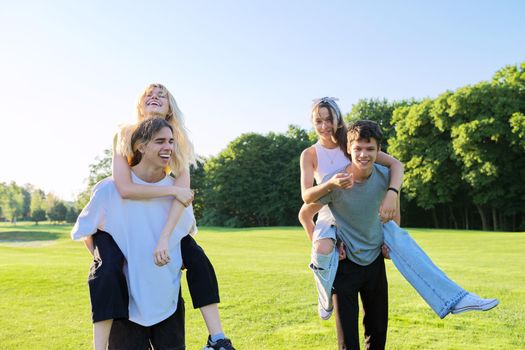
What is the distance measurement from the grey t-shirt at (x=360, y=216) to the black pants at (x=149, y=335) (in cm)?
151

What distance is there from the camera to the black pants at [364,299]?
13.5 feet

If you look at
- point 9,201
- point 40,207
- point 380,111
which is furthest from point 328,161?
point 40,207

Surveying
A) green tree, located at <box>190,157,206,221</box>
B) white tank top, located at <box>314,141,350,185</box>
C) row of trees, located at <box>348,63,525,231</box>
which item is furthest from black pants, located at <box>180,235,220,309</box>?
green tree, located at <box>190,157,206,221</box>

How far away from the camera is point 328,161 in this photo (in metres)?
4.37

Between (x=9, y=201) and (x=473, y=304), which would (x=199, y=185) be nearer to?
(x=9, y=201)

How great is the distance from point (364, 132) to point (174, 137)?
1.57 meters

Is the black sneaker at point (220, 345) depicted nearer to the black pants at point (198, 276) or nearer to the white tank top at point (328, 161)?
the black pants at point (198, 276)

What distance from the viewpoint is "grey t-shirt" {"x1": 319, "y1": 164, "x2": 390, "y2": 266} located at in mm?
4195

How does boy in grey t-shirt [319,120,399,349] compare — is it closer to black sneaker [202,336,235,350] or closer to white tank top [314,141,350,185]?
white tank top [314,141,350,185]

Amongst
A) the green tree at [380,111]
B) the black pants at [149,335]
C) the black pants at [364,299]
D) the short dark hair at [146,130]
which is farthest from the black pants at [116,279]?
the green tree at [380,111]

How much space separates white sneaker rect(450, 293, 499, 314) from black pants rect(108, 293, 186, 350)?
2.14 metres

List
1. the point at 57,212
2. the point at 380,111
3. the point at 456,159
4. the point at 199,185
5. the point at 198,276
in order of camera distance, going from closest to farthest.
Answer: the point at 198,276 < the point at 456,159 < the point at 380,111 < the point at 199,185 < the point at 57,212

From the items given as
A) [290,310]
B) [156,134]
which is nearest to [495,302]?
[156,134]

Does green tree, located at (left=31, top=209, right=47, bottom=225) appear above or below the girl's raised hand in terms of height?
below
